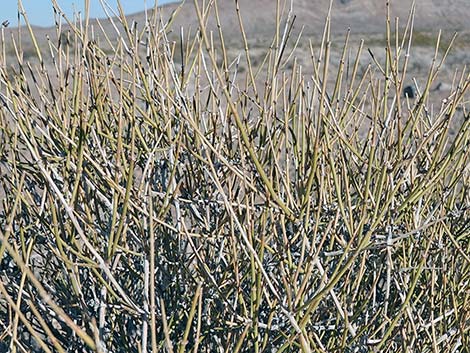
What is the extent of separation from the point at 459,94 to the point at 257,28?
41.3 m

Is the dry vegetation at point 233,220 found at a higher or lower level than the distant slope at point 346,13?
higher

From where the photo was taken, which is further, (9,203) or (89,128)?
(9,203)

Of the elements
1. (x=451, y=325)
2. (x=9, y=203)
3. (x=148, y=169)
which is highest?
(x=148, y=169)

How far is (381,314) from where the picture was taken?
1.90 m

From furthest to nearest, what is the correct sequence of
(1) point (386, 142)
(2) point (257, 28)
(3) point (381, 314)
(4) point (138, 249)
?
(2) point (257, 28), (4) point (138, 249), (1) point (386, 142), (3) point (381, 314)

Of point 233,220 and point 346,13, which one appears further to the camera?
point 346,13

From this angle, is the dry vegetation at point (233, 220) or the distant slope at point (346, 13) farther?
the distant slope at point (346, 13)

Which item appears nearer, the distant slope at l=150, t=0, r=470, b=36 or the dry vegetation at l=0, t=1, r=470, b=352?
the dry vegetation at l=0, t=1, r=470, b=352

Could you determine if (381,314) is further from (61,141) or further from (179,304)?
(61,141)

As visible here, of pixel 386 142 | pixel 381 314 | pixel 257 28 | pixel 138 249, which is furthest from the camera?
pixel 257 28

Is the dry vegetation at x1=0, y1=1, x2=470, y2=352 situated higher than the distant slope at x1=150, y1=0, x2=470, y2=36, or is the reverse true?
the dry vegetation at x1=0, y1=1, x2=470, y2=352

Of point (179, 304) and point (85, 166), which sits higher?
point (85, 166)

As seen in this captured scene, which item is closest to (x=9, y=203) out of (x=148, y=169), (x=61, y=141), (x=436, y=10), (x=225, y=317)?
(x=61, y=141)

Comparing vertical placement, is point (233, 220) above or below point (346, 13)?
above
